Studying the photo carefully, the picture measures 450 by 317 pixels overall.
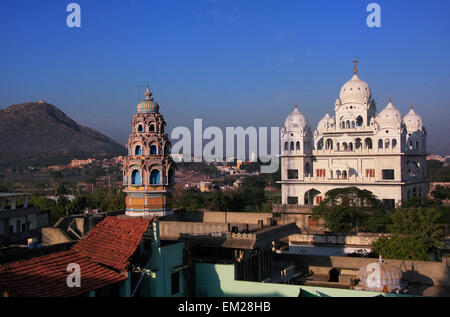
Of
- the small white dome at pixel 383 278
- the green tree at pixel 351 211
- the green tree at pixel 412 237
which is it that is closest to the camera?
the small white dome at pixel 383 278

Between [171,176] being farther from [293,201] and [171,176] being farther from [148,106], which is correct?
[293,201]

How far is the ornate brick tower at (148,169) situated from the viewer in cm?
2505

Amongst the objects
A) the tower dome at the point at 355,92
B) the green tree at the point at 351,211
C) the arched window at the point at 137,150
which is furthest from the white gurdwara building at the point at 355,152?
the arched window at the point at 137,150

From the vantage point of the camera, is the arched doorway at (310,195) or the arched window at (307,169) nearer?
the arched doorway at (310,195)

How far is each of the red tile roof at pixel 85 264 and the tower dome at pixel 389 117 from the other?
3153cm

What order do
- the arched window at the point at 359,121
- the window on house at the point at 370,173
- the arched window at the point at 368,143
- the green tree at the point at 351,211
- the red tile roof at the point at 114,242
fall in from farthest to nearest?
the arched window at the point at 359,121
the arched window at the point at 368,143
the window on house at the point at 370,173
the green tree at the point at 351,211
the red tile roof at the point at 114,242

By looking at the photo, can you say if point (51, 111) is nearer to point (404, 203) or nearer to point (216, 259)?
point (404, 203)

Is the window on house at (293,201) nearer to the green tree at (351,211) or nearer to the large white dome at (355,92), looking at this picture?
the green tree at (351,211)

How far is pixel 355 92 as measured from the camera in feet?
156

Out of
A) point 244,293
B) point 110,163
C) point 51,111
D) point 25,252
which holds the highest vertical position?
point 51,111

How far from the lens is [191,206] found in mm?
40656

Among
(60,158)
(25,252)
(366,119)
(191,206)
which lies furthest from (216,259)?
(60,158)
